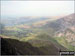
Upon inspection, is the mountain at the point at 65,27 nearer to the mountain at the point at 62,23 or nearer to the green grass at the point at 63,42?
the mountain at the point at 62,23

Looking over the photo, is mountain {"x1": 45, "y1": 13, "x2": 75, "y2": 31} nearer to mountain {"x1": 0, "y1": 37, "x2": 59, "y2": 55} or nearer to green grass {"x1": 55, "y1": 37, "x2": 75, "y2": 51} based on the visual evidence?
green grass {"x1": 55, "y1": 37, "x2": 75, "y2": 51}

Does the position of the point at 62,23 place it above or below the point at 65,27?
above

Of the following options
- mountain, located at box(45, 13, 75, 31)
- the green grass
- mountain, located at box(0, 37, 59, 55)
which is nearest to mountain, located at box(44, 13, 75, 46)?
mountain, located at box(45, 13, 75, 31)

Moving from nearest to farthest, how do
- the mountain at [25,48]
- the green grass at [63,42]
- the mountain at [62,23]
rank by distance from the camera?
1. the mountain at [25,48]
2. the green grass at [63,42]
3. the mountain at [62,23]

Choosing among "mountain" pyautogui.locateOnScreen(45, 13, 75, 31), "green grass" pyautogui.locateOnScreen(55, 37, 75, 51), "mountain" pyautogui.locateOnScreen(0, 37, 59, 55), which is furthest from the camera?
"mountain" pyautogui.locateOnScreen(45, 13, 75, 31)

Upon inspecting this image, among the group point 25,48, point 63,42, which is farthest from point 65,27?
point 25,48

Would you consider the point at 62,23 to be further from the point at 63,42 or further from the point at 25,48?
the point at 25,48

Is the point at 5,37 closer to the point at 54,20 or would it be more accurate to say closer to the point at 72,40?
the point at 54,20

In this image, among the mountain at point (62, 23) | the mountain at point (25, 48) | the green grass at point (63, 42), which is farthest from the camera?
the mountain at point (62, 23)

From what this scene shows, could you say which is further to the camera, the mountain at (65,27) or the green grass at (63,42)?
the mountain at (65,27)

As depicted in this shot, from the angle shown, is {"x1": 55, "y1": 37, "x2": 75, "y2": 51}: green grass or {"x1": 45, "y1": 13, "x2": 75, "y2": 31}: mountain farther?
{"x1": 45, "y1": 13, "x2": 75, "y2": 31}: mountain

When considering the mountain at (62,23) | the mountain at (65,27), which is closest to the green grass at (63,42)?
the mountain at (65,27)
